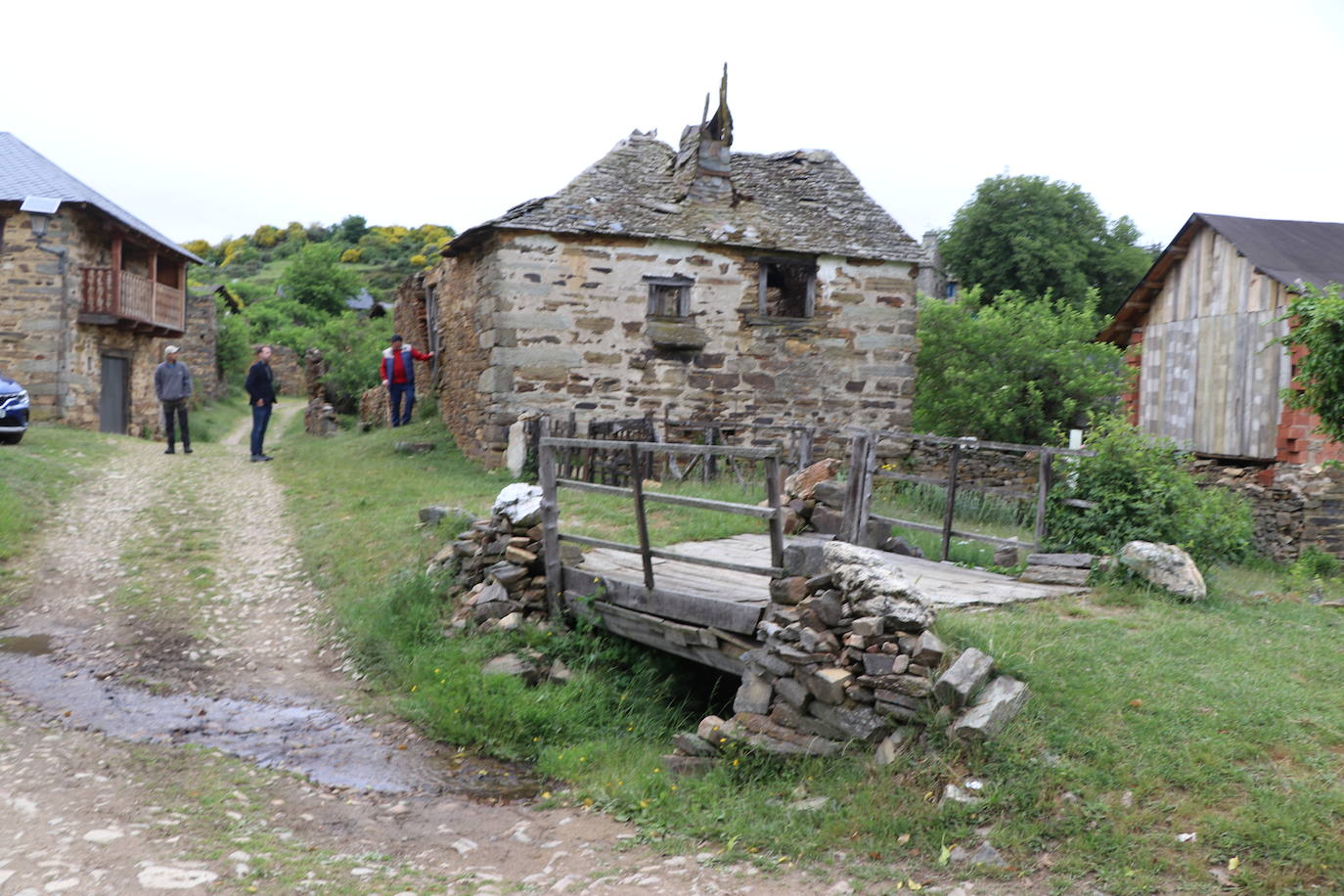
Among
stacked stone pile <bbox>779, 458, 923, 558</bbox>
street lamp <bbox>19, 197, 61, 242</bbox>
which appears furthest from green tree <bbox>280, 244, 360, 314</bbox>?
stacked stone pile <bbox>779, 458, 923, 558</bbox>

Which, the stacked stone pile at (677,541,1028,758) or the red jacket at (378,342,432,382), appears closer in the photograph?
the stacked stone pile at (677,541,1028,758)

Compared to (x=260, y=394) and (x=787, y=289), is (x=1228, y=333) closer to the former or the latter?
(x=787, y=289)

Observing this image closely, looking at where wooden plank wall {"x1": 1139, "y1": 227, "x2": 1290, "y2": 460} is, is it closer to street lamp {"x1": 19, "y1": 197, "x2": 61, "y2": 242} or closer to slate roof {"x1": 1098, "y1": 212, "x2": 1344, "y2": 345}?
slate roof {"x1": 1098, "y1": 212, "x2": 1344, "y2": 345}

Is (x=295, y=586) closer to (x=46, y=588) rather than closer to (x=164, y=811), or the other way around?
(x=46, y=588)

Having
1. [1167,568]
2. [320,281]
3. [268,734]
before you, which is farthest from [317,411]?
[320,281]

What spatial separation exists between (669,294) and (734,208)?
1748mm

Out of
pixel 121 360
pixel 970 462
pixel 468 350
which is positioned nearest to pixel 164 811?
pixel 468 350

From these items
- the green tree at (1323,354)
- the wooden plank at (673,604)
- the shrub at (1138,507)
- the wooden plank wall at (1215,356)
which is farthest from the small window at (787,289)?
the green tree at (1323,354)

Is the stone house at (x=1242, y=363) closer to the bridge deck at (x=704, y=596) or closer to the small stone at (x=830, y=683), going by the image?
the bridge deck at (x=704, y=596)

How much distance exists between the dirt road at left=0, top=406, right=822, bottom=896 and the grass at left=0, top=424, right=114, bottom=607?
30cm

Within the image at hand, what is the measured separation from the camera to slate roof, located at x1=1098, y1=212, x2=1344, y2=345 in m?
14.4

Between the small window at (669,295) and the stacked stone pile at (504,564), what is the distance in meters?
6.56

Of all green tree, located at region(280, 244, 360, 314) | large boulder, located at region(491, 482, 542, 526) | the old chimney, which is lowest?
large boulder, located at region(491, 482, 542, 526)

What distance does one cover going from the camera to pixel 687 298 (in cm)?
1507
